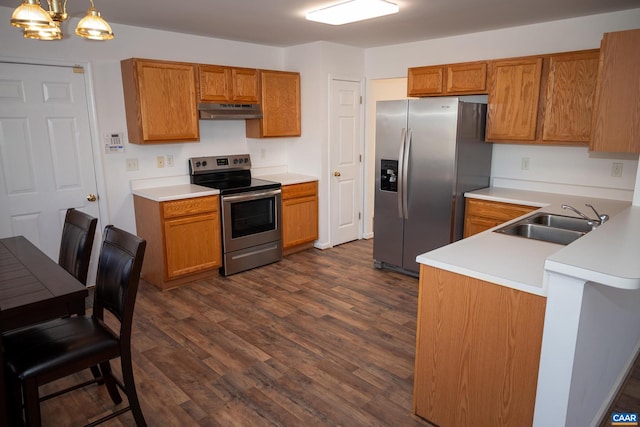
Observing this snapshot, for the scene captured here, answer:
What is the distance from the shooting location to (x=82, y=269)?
7.88 ft

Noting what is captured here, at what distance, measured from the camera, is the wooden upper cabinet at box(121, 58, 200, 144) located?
147 inches

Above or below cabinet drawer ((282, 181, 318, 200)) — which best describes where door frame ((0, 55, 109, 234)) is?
above

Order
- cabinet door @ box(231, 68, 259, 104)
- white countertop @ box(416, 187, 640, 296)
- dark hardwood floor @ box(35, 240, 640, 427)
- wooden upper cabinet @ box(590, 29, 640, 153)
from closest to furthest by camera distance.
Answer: white countertop @ box(416, 187, 640, 296)
dark hardwood floor @ box(35, 240, 640, 427)
wooden upper cabinet @ box(590, 29, 640, 153)
cabinet door @ box(231, 68, 259, 104)

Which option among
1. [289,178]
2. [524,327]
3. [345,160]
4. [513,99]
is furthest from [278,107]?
[524,327]

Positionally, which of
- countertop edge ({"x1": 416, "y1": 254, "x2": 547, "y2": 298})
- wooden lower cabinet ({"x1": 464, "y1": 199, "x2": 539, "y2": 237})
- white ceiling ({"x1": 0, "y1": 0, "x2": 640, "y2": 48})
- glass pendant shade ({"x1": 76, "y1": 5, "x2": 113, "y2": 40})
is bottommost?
wooden lower cabinet ({"x1": 464, "y1": 199, "x2": 539, "y2": 237})

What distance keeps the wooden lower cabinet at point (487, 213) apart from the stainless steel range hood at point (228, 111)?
2.41m

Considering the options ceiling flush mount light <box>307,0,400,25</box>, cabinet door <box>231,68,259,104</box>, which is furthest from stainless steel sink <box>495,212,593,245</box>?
cabinet door <box>231,68,259,104</box>

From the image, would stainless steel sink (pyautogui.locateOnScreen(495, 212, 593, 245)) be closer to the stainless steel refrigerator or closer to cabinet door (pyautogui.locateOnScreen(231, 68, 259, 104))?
the stainless steel refrigerator

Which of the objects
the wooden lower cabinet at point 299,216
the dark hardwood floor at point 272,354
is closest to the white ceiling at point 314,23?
the wooden lower cabinet at point 299,216

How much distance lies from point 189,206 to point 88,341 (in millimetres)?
2058

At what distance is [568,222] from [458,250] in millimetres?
1237

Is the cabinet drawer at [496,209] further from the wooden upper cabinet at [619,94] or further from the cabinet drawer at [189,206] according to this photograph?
the cabinet drawer at [189,206]

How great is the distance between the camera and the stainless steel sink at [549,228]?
2648 millimetres

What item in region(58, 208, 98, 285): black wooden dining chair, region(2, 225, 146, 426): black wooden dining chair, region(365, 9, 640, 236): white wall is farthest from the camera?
region(365, 9, 640, 236): white wall
